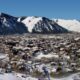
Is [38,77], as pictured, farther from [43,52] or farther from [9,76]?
[43,52]

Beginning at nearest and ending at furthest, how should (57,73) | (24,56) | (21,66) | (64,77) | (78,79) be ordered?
(78,79) < (64,77) < (57,73) < (21,66) < (24,56)

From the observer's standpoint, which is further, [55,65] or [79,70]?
[55,65]

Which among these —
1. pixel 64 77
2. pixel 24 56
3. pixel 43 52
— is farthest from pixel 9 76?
pixel 43 52

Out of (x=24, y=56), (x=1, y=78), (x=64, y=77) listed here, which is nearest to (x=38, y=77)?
(x=64, y=77)

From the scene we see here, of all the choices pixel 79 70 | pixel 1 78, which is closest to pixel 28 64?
pixel 79 70

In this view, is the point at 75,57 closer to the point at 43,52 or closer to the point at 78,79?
the point at 43,52

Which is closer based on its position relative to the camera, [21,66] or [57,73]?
[57,73]

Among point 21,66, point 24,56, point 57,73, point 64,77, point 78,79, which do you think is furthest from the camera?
point 24,56

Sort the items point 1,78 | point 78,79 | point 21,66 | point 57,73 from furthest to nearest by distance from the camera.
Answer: point 21,66 → point 57,73 → point 78,79 → point 1,78

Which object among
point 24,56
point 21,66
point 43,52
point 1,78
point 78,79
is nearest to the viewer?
point 1,78
